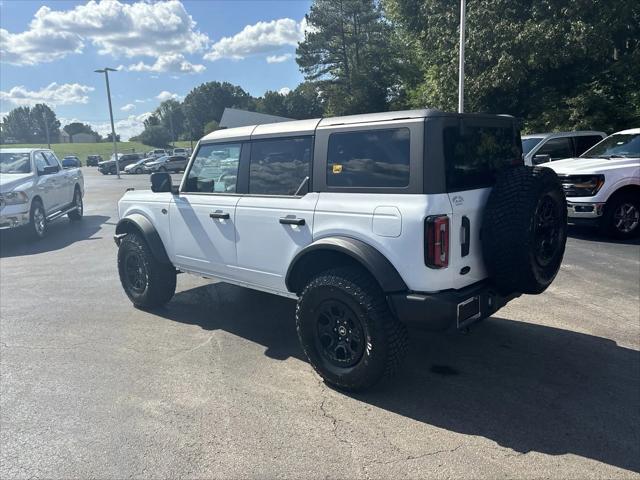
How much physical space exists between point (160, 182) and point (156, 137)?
344ft

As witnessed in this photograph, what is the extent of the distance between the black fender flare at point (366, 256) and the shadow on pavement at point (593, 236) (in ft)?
22.7

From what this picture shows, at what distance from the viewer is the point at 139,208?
5617 millimetres

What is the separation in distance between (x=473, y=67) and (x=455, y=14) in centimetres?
218

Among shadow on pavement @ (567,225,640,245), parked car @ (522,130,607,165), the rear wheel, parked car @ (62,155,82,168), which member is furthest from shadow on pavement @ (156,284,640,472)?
parked car @ (62,155,82,168)

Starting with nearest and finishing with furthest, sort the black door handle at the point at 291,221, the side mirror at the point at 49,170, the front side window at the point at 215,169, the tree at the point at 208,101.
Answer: the black door handle at the point at 291,221, the front side window at the point at 215,169, the side mirror at the point at 49,170, the tree at the point at 208,101

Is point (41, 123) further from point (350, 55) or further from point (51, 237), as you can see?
point (51, 237)

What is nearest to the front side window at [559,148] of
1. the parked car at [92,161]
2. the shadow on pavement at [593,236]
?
the shadow on pavement at [593,236]

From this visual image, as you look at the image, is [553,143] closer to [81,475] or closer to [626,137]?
[626,137]

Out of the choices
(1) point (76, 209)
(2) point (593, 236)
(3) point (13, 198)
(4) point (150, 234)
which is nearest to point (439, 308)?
(4) point (150, 234)

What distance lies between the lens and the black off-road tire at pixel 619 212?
8547mm

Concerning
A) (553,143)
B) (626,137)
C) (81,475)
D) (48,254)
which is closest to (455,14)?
(553,143)

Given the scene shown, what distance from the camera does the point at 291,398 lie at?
3660 millimetres

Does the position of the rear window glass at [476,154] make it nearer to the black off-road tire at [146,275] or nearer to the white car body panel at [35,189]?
the black off-road tire at [146,275]

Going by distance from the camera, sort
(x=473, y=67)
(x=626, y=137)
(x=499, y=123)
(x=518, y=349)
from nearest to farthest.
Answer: (x=499, y=123)
(x=518, y=349)
(x=626, y=137)
(x=473, y=67)
